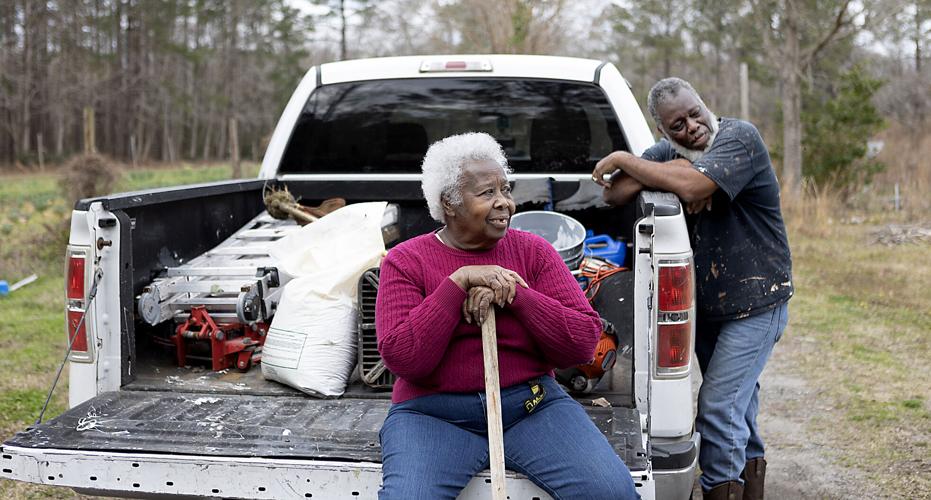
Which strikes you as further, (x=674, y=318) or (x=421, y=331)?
(x=674, y=318)

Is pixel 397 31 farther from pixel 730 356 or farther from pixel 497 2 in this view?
pixel 730 356

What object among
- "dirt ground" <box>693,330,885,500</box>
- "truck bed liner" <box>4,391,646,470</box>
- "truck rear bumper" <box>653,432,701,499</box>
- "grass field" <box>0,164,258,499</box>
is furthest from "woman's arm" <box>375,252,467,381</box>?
"grass field" <box>0,164,258,499</box>

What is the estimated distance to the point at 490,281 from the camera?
2.73 m

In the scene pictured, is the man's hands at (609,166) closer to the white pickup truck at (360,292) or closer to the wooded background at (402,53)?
the white pickup truck at (360,292)

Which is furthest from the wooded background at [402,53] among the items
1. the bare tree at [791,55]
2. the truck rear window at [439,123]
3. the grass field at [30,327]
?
the truck rear window at [439,123]

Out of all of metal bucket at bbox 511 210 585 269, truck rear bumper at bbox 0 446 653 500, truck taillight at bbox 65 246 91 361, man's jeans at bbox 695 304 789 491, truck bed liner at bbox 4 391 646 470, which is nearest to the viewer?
truck rear bumper at bbox 0 446 653 500

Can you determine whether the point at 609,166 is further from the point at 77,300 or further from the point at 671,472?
the point at 77,300

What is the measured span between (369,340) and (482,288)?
106cm

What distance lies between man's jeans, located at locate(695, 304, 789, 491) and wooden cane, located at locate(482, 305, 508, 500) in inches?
53.7

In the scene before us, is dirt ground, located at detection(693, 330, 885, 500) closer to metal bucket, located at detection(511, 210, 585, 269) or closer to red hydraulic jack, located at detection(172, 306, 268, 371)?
metal bucket, located at detection(511, 210, 585, 269)

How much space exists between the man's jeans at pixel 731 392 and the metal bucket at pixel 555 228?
767 mm

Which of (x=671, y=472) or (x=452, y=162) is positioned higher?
(x=452, y=162)

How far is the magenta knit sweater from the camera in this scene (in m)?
2.74

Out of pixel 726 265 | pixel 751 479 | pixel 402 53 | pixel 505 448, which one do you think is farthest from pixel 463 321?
pixel 402 53
